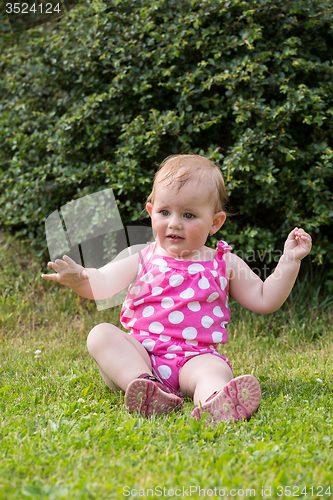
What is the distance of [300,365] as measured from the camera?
2.75 meters

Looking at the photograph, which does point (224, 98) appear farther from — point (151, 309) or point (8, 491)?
point (8, 491)

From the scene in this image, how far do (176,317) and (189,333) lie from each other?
101mm

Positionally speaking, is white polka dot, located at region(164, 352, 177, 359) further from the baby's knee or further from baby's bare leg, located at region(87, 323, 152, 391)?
the baby's knee

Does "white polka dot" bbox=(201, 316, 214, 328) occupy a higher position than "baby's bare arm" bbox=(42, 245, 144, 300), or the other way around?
"baby's bare arm" bbox=(42, 245, 144, 300)

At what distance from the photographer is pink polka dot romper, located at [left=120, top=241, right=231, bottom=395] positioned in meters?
2.36

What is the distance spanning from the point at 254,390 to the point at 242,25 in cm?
273

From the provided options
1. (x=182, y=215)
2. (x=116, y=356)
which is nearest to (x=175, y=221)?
(x=182, y=215)

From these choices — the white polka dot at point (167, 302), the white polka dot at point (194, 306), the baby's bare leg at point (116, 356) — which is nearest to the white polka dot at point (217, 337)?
the white polka dot at point (194, 306)

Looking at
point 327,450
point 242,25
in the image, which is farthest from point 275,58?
point 327,450
